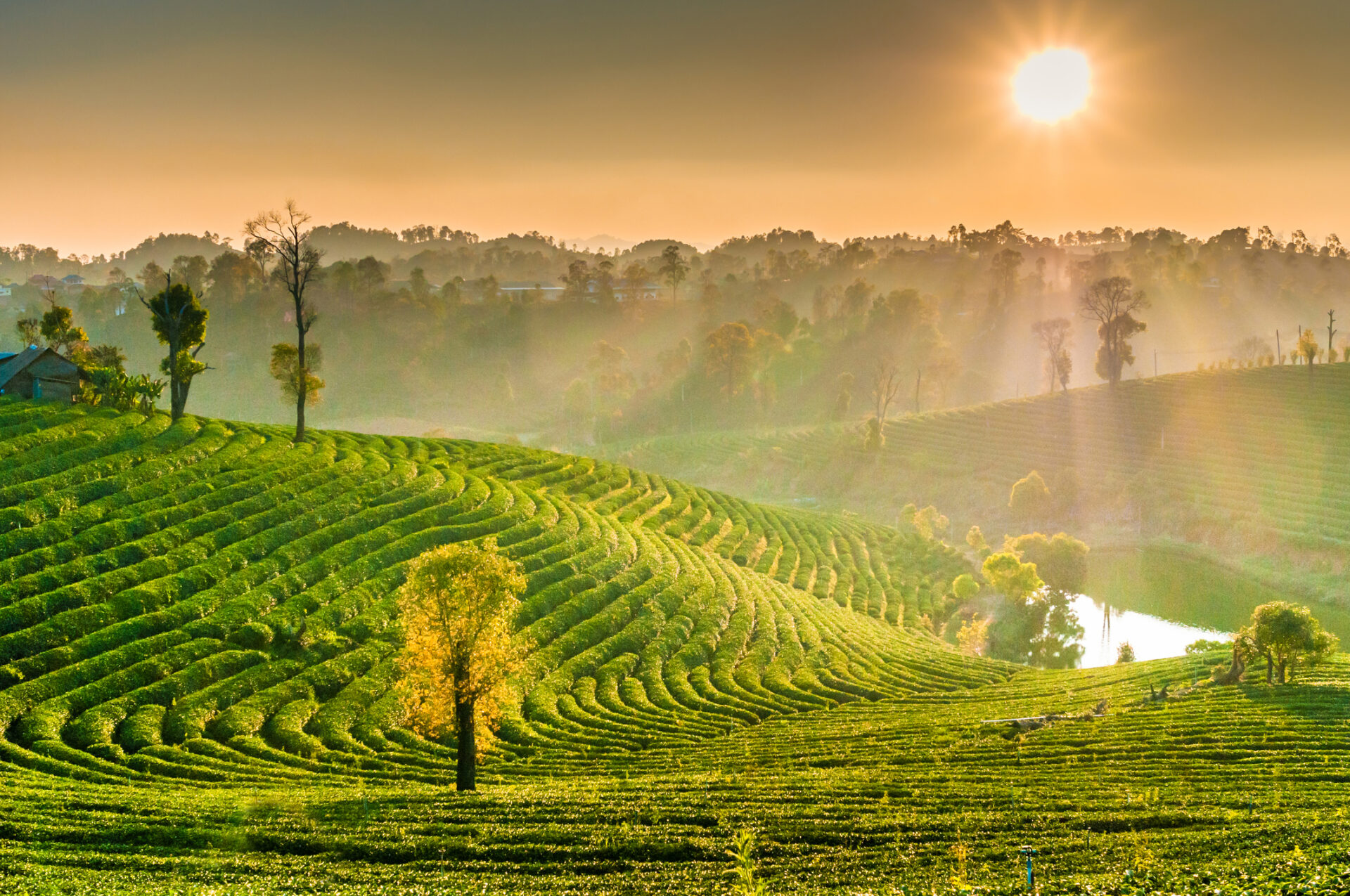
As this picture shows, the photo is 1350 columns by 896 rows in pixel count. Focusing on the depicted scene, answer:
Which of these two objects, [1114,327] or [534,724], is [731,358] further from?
[534,724]

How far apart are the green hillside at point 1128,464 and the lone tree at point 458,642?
8497 centimetres

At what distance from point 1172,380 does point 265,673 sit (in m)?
140

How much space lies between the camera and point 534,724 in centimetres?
3841

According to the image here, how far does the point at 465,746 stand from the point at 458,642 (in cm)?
337

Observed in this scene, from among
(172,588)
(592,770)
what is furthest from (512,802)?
(172,588)

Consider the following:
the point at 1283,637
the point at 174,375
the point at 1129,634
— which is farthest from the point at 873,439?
the point at 174,375

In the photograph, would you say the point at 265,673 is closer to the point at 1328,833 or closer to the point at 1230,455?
the point at 1328,833

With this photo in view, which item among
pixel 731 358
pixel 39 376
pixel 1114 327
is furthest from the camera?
pixel 731 358

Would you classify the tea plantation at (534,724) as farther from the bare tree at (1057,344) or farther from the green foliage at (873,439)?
the bare tree at (1057,344)

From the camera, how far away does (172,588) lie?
1597 inches

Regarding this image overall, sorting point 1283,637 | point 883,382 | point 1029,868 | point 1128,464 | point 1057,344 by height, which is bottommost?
point 1029,868

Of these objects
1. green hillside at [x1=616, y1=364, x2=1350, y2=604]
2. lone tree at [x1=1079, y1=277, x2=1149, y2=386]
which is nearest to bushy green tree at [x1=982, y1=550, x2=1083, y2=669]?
green hillside at [x1=616, y1=364, x2=1350, y2=604]

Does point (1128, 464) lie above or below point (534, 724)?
above

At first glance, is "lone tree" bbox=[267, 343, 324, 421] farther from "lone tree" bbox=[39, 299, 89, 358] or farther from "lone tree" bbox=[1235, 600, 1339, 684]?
"lone tree" bbox=[1235, 600, 1339, 684]
